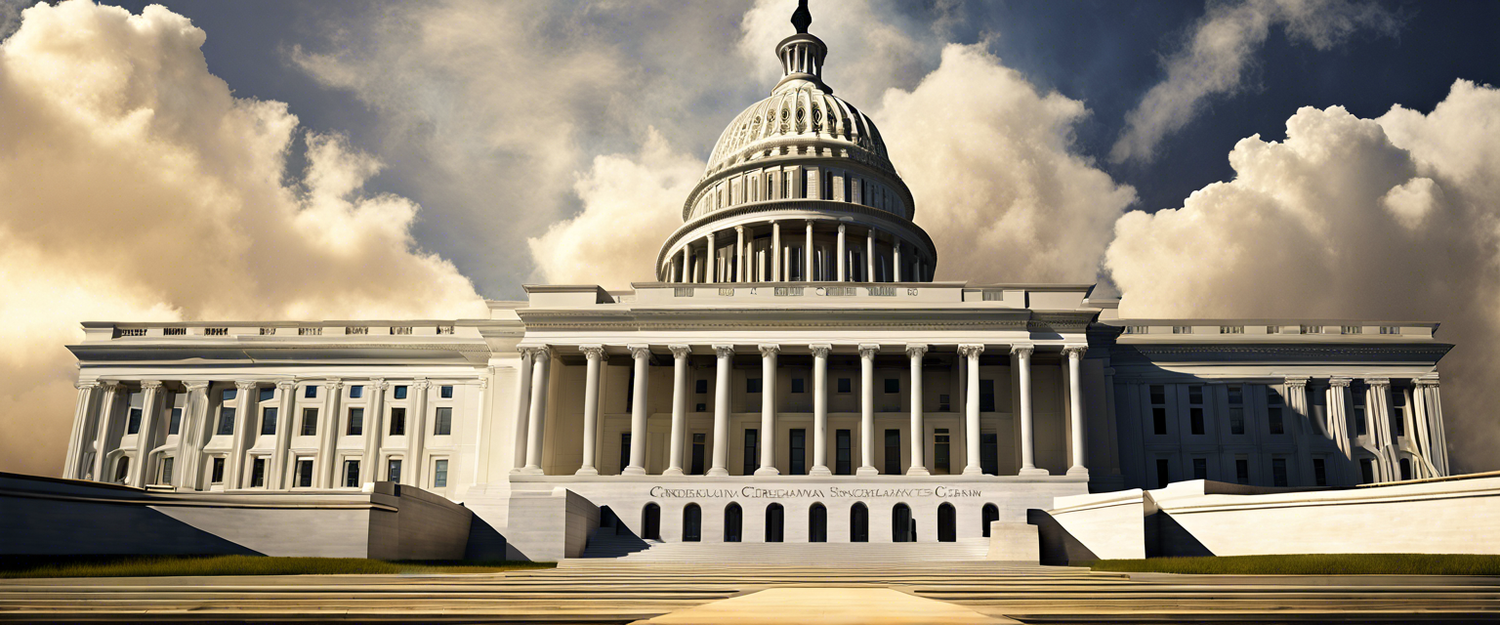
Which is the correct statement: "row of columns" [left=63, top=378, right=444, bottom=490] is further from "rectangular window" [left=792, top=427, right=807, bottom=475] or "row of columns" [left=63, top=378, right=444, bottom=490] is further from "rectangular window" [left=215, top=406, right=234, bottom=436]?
"rectangular window" [left=792, top=427, right=807, bottom=475]

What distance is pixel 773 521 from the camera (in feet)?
175

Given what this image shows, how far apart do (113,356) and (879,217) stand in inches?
2278

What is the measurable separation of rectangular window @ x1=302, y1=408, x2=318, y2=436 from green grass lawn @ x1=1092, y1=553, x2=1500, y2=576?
54239 mm

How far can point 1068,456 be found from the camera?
56.8 metres

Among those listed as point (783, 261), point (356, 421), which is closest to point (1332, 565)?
point (783, 261)

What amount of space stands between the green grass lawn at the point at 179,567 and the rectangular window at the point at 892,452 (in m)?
34.7

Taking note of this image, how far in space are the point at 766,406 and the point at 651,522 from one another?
29.5 feet

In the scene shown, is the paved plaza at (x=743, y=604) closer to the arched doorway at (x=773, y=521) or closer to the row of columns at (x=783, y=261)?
the arched doorway at (x=773, y=521)

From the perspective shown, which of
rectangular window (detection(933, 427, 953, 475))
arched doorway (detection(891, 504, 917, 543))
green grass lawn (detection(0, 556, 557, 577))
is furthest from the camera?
rectangular window (detection(933, 427, 953, 475))

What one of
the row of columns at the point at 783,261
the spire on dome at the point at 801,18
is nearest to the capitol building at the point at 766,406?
the row of columns at the point at 783,261

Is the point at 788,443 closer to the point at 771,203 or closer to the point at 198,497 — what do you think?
the point at 771,203

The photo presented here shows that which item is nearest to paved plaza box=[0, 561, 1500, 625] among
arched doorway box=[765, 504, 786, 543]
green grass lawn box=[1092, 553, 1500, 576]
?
green grass lawn box=[1092, 553, 1500, 576]

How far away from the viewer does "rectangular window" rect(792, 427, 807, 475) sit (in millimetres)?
59531

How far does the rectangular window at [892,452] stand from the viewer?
59.3 metres
